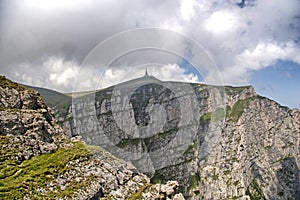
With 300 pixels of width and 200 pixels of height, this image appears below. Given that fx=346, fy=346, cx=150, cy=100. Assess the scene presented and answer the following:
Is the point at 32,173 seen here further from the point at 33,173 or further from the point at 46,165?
the point at 46,165

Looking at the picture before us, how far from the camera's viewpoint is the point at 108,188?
2625 inches

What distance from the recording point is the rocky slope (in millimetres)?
56375

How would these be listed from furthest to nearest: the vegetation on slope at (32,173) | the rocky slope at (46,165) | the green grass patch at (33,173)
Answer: the rocky slope at (46,165)
the vegetation on slope at (32,173)
the green grass patch at (33,173)

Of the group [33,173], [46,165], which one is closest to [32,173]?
[33,173]

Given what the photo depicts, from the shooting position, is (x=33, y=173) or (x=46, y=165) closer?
(x=33, y=173)

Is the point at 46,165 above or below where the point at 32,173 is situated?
above

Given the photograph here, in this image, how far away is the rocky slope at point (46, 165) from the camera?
185ft

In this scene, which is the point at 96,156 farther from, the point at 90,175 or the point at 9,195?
the point at 9,195

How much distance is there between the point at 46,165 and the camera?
206 feet

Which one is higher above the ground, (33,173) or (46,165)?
(46,165)

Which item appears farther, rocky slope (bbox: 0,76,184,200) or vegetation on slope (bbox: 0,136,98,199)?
rocky slope (bbox: 0,76,184,200)

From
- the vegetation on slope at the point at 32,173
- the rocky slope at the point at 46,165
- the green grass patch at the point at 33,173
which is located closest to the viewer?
the green grass patch at the point at 33,173

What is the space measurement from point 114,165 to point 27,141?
760 inches

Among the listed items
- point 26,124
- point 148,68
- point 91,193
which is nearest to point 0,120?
point 26,124
